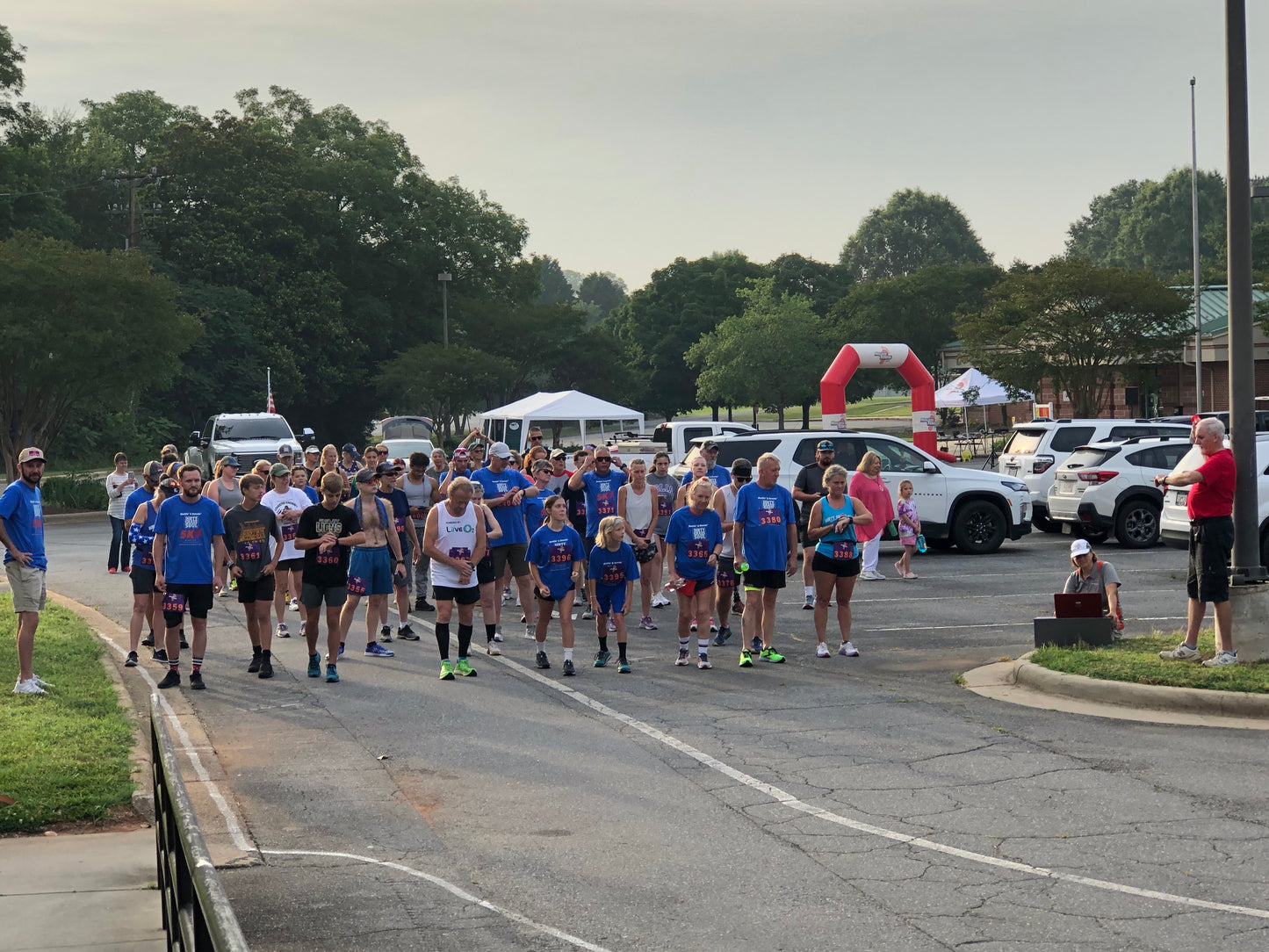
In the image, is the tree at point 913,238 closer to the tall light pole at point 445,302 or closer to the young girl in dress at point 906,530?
the tall light pole at point 445,302

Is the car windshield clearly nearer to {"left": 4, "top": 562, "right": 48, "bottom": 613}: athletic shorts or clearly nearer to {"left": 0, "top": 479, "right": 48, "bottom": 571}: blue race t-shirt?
{"left": 0, "top": 479, "right": 48, "bottom": 571}: blue race t-shirt

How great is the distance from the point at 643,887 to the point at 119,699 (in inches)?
248

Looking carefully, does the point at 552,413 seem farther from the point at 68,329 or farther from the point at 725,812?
the point at 725,812

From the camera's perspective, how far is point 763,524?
12.9m

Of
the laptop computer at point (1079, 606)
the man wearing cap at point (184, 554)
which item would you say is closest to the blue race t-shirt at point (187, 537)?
the man wearing cap at point (184, 554)

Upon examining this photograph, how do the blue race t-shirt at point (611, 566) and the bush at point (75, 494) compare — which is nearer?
the blue race t-shirt at point (611, 566)

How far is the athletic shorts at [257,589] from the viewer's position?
41.3ft

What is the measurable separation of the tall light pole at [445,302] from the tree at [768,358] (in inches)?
520

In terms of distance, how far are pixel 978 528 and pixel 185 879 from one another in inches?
763

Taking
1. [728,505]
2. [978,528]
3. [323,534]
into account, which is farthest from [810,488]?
[323,534]

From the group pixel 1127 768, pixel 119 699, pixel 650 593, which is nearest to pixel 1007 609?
pixel 650 593

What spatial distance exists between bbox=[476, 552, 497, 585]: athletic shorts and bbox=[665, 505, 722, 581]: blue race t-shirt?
1.95 m

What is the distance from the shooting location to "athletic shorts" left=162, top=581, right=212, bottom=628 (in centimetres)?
1197

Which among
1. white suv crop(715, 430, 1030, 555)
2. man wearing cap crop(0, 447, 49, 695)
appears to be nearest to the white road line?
man wearing cap crop(0, 447, 49, 695)
